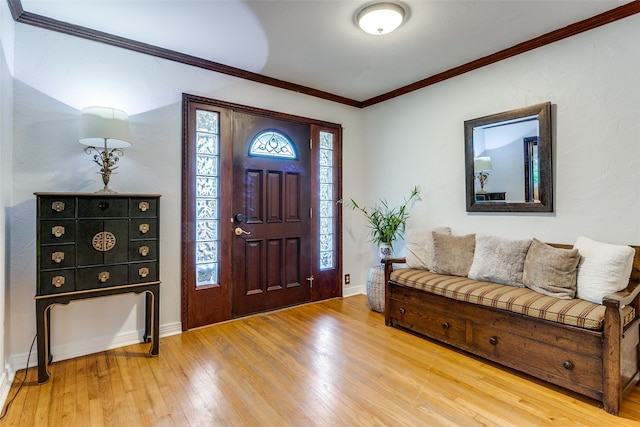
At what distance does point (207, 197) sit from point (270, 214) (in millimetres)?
689

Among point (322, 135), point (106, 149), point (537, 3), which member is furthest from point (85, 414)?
point (537, 3)

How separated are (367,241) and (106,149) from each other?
117 inches

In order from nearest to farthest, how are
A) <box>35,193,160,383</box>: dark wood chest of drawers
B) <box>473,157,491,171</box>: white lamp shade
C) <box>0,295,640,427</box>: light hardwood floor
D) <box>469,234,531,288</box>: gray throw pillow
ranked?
<box>0,295,640,427</box>: light hardwood floor
<box>35,193,160,383</box>: dark wood chest of drawers
<box>469,234,531,288</box>: gray throw pillow
<box>473,157,491,171</box>: white lamp shade

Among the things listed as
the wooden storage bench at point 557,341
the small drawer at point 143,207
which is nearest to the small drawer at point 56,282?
the small drawer at point 143,207

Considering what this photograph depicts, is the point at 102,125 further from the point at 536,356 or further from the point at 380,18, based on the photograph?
the point at 536,356

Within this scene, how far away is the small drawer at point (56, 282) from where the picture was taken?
6.97ft

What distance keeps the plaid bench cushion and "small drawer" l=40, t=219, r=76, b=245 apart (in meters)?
A: 2.54

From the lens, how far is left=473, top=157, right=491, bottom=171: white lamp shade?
3.04 meters

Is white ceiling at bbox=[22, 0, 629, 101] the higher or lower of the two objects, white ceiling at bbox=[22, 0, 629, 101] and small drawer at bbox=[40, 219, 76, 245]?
the higher

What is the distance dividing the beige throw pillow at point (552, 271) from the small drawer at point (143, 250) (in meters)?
2.75

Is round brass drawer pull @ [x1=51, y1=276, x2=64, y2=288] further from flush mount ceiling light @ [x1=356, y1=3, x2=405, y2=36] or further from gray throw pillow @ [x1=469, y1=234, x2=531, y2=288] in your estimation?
gray throw pillow @ [x1=469, y1=234, x2=531, y2=288]

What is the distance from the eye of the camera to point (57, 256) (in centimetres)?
216

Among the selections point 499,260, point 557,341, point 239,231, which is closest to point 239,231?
point 239,231

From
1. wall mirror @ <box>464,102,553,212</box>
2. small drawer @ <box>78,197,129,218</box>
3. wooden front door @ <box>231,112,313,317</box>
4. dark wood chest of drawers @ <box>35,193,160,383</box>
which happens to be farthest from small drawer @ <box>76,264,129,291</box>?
wall mirror @ <box>464,102,553,212</box>
